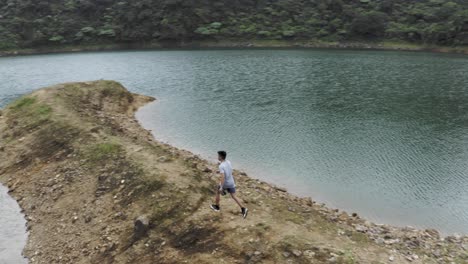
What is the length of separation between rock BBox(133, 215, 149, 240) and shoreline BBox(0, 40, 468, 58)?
3624 inches

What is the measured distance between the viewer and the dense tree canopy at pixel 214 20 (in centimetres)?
10188

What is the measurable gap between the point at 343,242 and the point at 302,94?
34.6 m

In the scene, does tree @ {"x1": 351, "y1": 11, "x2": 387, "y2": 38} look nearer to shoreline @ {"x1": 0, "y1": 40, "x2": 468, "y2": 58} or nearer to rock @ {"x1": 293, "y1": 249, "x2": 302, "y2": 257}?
shoreline @ {"x1": 0, "y1": 40, "x2": 468, "y2": 58}

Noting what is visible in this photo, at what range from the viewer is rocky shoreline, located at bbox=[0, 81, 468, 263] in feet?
43.8

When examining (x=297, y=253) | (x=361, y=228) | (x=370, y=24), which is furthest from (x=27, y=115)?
(x=370, y=24)

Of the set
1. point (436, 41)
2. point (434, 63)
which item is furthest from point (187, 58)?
point (436, 41)

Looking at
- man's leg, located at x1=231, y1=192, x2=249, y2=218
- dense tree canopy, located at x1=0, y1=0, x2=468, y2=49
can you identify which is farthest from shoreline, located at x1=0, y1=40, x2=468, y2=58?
man's leg, located at x1=231, y1=192, x2=249, y2=218

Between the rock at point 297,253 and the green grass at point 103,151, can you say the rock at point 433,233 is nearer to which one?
the rock at point 297,253

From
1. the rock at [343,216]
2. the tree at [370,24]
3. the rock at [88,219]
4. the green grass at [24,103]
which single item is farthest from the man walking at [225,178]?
the tree at [370,24]

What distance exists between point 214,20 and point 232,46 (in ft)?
47.9

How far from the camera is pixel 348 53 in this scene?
88.7 metres

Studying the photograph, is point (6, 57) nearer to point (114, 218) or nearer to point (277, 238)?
point (114, 218)

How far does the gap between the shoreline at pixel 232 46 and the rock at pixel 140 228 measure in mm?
92047

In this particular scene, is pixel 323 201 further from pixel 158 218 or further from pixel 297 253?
pixel 158 218
